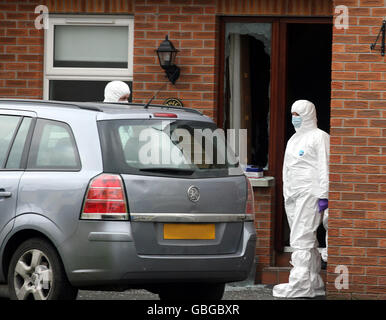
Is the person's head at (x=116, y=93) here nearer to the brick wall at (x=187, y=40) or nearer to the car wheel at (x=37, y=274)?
the brick wall at (x=187, y=40)

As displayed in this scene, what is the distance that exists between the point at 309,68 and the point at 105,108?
5.06 meters

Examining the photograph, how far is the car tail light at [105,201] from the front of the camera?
8.60m

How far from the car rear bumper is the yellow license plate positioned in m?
0.15

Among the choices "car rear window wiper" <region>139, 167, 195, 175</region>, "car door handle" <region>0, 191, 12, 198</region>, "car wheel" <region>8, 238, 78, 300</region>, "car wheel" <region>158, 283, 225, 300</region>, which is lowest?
"car wheel" <region>158, 283, 225, 300</region>

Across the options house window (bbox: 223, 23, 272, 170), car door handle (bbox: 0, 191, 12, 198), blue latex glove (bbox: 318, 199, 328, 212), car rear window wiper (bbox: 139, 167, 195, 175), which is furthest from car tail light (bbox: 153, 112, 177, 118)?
house window (bbox: 223, 23, 272, 170)

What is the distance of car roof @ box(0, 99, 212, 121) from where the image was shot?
9.09 meters

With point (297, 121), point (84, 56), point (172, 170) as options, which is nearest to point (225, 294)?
point (297, 121)

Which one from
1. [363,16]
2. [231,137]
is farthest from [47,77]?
[363,16]

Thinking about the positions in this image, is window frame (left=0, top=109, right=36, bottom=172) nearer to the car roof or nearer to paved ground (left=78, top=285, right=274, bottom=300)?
the car roof

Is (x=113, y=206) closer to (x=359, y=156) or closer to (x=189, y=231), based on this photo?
(x=189, y=231)

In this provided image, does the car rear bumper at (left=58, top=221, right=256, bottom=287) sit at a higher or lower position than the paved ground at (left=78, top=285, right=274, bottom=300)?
higher

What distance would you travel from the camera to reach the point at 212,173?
916 cm

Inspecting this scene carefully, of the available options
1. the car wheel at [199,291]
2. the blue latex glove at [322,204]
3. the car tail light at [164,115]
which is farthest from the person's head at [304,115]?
the car tail light at [164,115]

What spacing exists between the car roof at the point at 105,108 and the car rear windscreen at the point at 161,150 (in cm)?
9
